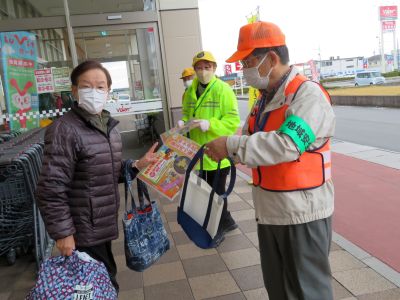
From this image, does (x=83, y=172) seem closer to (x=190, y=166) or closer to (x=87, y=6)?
(x=190, y=166)

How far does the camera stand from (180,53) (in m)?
7.44

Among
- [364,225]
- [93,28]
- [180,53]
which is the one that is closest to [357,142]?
[180,53]

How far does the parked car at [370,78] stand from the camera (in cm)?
3259

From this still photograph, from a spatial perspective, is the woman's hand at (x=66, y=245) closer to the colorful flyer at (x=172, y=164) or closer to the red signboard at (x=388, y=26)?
the colorful flyer at (x=172, y=164)

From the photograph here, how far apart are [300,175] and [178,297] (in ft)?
5.82

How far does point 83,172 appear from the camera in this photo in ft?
6.89

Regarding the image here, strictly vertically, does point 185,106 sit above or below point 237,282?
above

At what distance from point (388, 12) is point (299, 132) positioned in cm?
4460

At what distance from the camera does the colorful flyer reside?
2.63m

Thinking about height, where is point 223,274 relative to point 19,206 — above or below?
below

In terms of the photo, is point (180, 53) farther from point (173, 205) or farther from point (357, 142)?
point (357, 142)

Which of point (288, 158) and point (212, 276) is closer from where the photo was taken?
point (288, 158)

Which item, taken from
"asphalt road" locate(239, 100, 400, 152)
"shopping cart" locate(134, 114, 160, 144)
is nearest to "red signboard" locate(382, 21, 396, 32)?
"asphalt road" locate(239, 100, 400, 152)

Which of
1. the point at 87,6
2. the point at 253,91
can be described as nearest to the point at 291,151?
the point at 253,91
